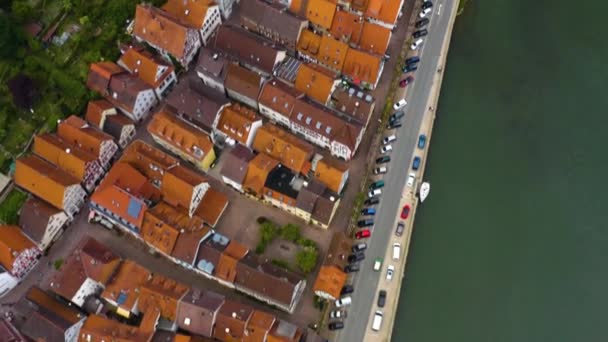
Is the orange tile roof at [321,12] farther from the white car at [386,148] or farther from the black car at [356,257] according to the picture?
the black car at [356,257]

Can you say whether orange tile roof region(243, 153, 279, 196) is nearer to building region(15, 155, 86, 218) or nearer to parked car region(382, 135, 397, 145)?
parked car region(382, 135, 397, 145)

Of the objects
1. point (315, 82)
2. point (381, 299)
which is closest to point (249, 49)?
point (315, 82)

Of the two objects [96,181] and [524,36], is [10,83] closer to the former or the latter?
[96,181]

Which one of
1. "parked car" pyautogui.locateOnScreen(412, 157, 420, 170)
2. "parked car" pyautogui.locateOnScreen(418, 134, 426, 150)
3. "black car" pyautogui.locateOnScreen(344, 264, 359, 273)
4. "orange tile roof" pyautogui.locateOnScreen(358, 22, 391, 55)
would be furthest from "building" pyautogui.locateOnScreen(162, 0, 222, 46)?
"black car" pyautogui.locateOnScreen(344, 264, 359, 273)

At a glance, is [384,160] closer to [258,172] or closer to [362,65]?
[362,65]

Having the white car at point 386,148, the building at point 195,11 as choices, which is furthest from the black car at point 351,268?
the building at point 195,11

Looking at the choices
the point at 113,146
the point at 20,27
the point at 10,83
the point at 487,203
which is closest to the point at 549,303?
the point at 487,203
